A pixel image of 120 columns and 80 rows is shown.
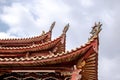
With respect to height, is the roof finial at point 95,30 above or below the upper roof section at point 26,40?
below

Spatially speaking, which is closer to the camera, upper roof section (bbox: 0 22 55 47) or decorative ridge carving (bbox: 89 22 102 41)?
decorative ridge carving (bbox: 89 22 102 41)

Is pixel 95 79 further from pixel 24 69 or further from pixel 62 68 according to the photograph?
pixel 24 69

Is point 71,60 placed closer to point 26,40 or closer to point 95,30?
point 95,30

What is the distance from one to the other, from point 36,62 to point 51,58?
59 cm

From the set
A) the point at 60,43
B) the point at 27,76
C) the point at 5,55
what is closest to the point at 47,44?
the point at 60,43

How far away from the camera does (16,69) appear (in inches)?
476

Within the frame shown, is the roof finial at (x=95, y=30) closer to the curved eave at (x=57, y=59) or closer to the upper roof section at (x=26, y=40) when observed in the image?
the curved eave at (x=57, y=59)

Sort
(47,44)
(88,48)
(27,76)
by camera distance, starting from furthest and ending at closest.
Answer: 1. (47,44)
2. (27,76)
3. (88,48)

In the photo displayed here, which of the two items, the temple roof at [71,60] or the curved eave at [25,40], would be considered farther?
the curved eave at [25,40]

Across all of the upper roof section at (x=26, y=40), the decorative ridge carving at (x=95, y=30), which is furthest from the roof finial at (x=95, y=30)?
the upper roof section at (x=26, y=40)

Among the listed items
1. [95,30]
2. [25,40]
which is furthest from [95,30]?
[25,40]

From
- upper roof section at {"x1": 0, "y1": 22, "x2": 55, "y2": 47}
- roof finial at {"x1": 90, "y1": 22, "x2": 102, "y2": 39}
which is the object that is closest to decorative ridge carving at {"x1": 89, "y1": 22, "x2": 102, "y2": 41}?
roof finial at {"x1": 90, "y1": 22, "x2": 102, "y2": 39}

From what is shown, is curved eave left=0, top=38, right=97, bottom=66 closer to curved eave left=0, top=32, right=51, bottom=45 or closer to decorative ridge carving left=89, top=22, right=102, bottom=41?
decorative ridge carving left=89, top=22, right=102, bottom=41

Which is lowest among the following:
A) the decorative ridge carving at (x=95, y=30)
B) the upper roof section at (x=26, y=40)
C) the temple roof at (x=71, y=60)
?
the temple roof at (x=71, y=60)
